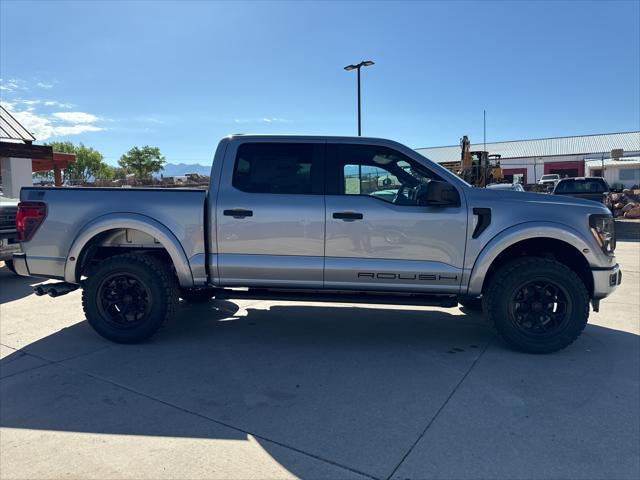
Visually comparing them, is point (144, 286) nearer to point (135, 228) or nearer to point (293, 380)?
point (135, 228)

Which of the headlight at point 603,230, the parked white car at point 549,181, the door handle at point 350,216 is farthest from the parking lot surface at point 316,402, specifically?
the parked white car at point 549,181

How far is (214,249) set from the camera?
15.5 feet

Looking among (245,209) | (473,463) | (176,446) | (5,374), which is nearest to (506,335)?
(473,463)

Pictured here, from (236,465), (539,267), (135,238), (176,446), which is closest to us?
(236,465)

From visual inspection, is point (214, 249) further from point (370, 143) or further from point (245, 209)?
point (370, 143)

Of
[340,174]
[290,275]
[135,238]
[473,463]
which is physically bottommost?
[473,463]

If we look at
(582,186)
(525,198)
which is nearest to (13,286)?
(525,198)

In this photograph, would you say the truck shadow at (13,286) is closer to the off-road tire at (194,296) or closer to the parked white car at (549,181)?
the off-road tire at (194,296)

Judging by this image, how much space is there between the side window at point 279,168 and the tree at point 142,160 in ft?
219

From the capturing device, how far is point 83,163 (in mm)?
64125

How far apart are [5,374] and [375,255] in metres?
3.47

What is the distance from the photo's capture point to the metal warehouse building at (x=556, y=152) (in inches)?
1849

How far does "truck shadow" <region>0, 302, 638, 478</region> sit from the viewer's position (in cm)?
317

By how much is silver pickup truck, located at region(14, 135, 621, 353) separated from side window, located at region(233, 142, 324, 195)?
0.01 meters
